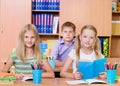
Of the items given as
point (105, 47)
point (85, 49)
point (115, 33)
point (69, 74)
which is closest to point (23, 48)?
point (69, 74)

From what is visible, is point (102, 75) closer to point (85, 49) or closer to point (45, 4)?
point (85, 49)

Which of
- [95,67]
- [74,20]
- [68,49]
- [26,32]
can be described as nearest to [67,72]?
[95,67]

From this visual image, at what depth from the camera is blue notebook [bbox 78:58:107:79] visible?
2152 millimetres

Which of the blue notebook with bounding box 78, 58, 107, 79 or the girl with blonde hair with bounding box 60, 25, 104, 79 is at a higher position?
the girl with blonde hair with bounding box 60, 25, 104, 79

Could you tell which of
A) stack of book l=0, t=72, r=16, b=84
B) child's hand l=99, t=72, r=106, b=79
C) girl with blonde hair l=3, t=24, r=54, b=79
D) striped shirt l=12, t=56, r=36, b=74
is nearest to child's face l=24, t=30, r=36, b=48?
girl with blonde hair l=3, t=24, r=54, b=79

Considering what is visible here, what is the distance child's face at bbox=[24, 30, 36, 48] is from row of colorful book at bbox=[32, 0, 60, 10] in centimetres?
179

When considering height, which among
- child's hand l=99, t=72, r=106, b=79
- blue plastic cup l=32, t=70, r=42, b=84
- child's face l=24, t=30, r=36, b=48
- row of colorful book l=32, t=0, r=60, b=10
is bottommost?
child's hand l=99, t=72, r=106, b=79

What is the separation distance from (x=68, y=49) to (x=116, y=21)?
118 cm

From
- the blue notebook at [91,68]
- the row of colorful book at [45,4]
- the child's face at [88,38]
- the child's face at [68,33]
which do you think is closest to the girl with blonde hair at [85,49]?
the child's face at [88,38]

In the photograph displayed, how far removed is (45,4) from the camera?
4199 millimetres

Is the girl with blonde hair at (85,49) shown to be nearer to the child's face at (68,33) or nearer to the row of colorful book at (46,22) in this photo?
the child's face at (68,33)

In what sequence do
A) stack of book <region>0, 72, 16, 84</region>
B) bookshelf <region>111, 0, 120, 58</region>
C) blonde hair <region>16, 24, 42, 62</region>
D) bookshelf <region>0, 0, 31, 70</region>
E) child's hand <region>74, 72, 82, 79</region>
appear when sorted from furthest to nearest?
bookshelf <region>111, 0, 120, 58</region> < bookshelf <region>0, 0, 31, 70</region> < blonde hair <region>16, 24, 42, 62</region> < child's hand <region>74, 72, 82, 79</region> < stack of book <region>0, 72, 16, 84</region>

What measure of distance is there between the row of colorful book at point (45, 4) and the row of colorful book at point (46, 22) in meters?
0.11

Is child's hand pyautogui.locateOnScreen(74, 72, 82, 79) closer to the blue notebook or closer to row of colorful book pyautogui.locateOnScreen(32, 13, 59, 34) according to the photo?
the blue notebook
